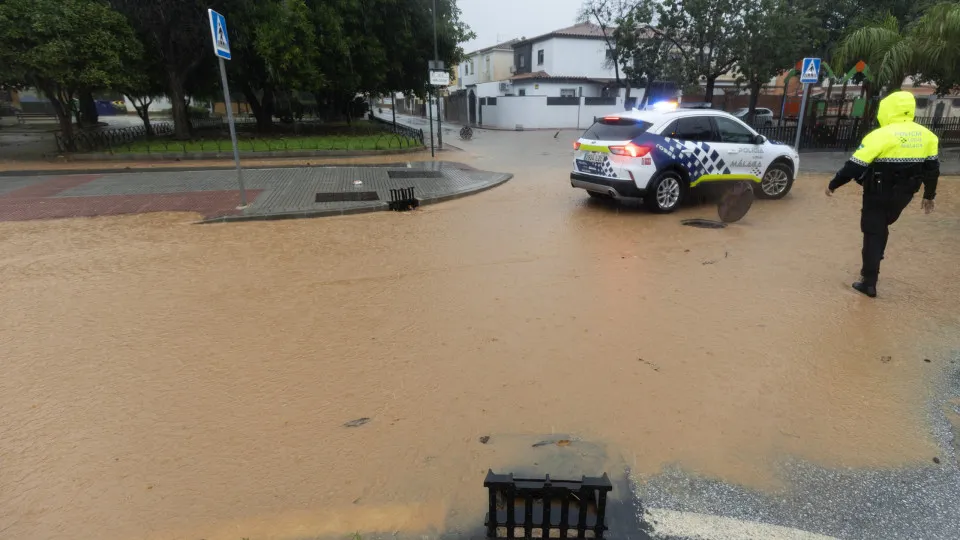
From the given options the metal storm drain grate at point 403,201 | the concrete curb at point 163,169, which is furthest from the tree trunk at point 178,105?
the metal storm drain grate at point 403,201

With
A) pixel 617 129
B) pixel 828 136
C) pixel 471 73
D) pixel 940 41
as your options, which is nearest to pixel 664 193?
pixel 617 129

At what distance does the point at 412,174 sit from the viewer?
13625 mm

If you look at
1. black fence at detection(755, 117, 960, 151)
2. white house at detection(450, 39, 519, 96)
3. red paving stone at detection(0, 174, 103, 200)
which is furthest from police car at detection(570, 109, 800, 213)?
white house at detection(450, 39, 519, 96)


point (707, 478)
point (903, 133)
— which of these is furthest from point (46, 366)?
point (903, 133)

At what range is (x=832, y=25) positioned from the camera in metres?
27.7

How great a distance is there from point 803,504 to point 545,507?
4.55 ft

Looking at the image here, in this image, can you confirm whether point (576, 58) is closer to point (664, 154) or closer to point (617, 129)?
point (617, 129)

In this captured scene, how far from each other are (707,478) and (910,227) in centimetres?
738

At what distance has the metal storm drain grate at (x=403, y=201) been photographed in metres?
9.55

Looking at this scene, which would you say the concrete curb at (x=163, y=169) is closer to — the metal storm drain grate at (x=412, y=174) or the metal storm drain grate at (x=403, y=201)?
the metal storm drain grate at (x=412, y=174)

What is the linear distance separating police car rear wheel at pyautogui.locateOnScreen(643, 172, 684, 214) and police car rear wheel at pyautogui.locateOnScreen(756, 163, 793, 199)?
2.17m

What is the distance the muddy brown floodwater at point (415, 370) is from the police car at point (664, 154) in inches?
61.1

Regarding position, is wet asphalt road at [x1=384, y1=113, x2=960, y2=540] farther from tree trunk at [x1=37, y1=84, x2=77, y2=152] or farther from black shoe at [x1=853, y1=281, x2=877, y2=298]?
tree trunk at [x1=37, y1=84, x2=77, y2=152]

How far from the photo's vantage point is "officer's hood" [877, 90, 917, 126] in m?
4.93
